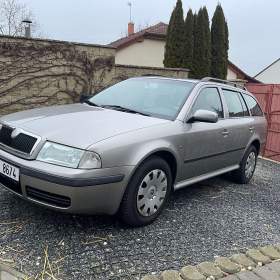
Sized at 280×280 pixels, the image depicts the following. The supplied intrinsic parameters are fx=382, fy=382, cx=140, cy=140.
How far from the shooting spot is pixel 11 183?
338cm

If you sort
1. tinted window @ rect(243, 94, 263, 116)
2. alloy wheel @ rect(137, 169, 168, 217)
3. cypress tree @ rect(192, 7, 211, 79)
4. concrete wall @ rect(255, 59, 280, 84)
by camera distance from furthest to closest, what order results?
concrete wall @ rect(255, 59, 280, 84) → cypress tree @ rect(192, 7, 211, 79) → tinted window @ rect(243, 94, 263, 116) → alloy wheel @ rect(137, 169, 168, 217)

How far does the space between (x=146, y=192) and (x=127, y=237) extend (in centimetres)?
46

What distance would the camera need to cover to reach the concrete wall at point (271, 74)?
32688mm

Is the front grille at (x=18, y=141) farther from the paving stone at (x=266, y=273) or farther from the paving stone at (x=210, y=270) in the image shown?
the paving stone at (x=266, y=273)

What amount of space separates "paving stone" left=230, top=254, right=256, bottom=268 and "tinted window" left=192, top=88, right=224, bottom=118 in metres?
1.67

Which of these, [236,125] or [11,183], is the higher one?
[236,125]

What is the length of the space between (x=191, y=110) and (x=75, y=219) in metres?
1.74

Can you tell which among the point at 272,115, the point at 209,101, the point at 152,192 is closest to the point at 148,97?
the point at 209,101

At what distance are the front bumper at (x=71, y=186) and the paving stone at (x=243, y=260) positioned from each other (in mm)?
1134

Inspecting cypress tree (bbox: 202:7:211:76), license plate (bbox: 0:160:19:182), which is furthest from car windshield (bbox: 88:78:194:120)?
cypress tree (bbox: 202:7:211:76)

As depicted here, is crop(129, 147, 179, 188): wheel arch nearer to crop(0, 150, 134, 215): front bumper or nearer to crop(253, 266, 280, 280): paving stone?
crop(0, 150, 134, 215): front bumper

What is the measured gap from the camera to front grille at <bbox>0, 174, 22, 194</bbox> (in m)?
3.32

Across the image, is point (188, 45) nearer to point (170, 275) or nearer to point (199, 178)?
point (199, 178)

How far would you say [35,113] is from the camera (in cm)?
399
